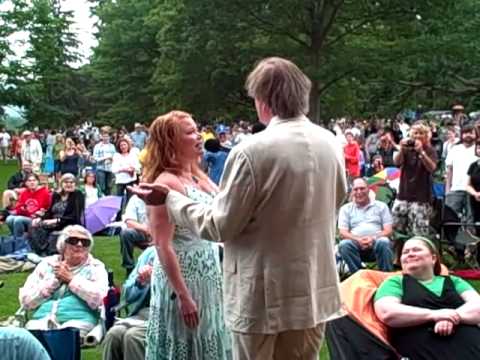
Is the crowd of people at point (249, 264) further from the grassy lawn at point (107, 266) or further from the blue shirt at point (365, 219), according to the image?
the blue shirt at point (365, 219)

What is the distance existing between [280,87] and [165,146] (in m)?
0.74

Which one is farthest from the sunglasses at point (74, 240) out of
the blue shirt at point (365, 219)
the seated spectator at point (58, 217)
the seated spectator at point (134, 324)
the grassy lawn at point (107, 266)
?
the seated spectator at point (58, 217)

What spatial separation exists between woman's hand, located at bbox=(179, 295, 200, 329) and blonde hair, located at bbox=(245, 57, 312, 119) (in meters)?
0.96

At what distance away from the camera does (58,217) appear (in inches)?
385

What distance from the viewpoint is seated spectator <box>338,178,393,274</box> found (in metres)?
7.63

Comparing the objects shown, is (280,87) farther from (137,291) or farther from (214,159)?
(214,159)

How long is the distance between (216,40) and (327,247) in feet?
93.6

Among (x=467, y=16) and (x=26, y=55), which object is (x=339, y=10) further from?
(x=26, y=55)

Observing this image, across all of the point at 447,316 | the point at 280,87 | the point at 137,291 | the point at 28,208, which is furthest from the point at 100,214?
the point at 280,87

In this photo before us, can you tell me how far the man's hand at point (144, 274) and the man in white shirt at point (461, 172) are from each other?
4.95m

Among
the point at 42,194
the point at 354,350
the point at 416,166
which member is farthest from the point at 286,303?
the point at 42,194

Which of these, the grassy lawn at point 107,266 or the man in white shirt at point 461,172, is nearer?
the grassy lawn at point 107,266

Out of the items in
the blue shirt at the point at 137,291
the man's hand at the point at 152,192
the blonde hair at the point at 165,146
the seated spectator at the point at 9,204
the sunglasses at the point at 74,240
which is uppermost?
the blonde hair at the point at 165,146

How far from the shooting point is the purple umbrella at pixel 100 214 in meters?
11.3
